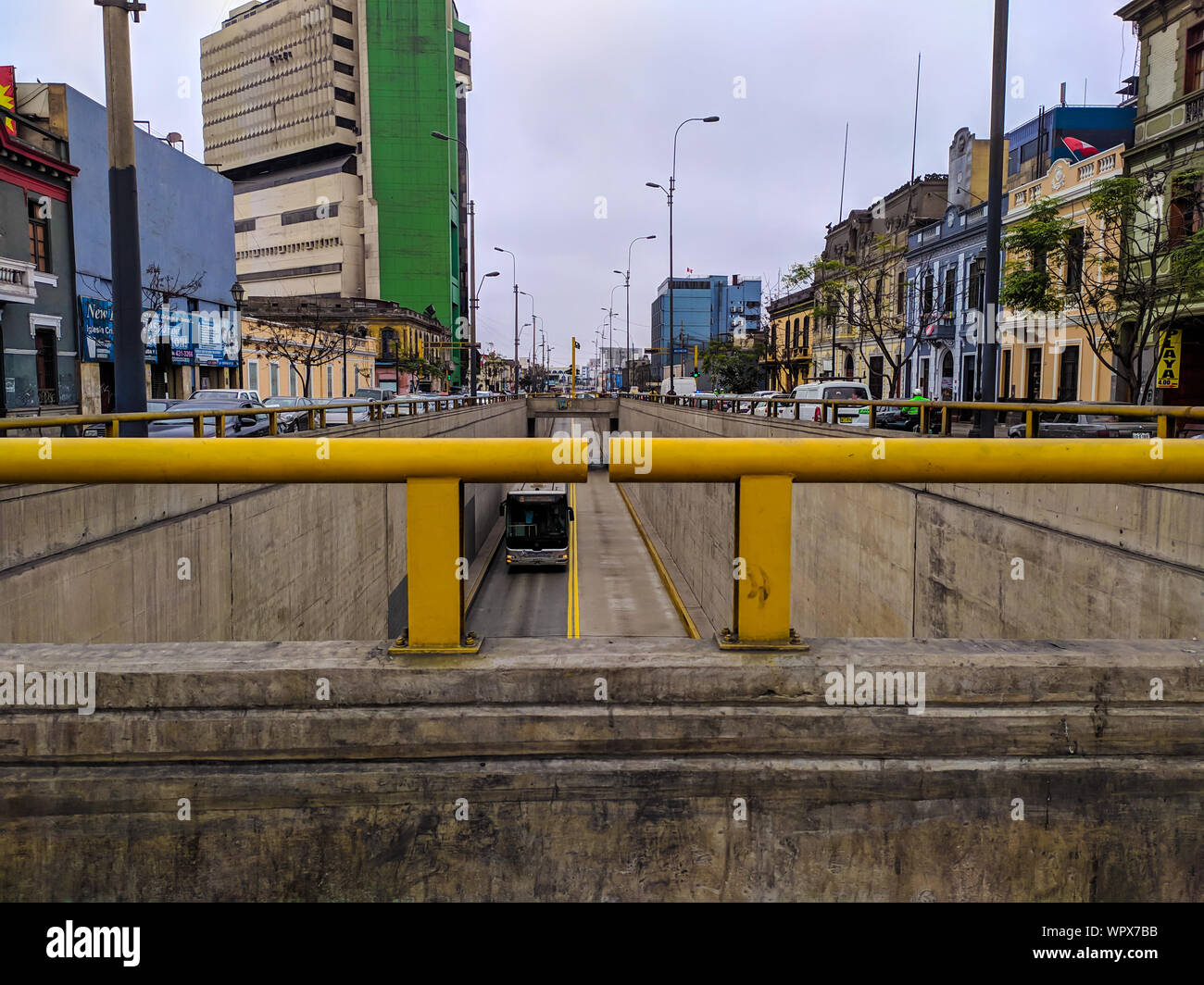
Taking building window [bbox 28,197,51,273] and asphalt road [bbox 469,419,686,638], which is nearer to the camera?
asphalt road [bbox 469,419,686,638]

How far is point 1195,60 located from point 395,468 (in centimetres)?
3539

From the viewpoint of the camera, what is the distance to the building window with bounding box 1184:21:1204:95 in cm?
2800

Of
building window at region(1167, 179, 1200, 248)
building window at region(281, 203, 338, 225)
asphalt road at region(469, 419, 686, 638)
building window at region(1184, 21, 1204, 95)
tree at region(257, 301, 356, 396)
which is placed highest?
building window at region(281, 203, 338, 225)

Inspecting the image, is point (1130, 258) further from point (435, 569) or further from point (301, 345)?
point (301, 345)

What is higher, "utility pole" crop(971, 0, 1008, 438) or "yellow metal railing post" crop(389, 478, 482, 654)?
"utility pole" crop(971, 0, 1008, 438)

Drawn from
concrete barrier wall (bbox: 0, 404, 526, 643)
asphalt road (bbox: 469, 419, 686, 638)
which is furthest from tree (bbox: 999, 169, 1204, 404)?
concrete barrier wall (bbox: 0, 404, 526, 643)

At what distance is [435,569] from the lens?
2793 millimetres

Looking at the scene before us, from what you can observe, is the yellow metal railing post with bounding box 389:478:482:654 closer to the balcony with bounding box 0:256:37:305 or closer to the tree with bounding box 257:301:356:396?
the balcony with bounding box 0:256:37:305

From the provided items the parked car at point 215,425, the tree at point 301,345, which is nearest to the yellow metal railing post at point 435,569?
the parked car at point 215,425

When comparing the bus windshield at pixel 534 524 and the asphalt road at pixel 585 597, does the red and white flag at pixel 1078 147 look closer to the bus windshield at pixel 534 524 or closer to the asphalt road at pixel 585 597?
the asphalt road at pixel 585 597

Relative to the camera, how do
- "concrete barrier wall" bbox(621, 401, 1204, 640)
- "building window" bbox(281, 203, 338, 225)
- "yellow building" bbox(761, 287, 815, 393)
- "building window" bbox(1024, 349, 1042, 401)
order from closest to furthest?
"concrete barrier wall" bbox(621, 401, 1204, 640)
"building window" bbox(1024, 349, 1042, 401)
"yellow building" bbox(761, 287, 815, 393)
"building window" bbox(281, 203, 338, 225)

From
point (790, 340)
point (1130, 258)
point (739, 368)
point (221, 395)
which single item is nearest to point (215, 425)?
point (221, 395)

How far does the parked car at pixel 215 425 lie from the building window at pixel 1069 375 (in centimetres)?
3017
